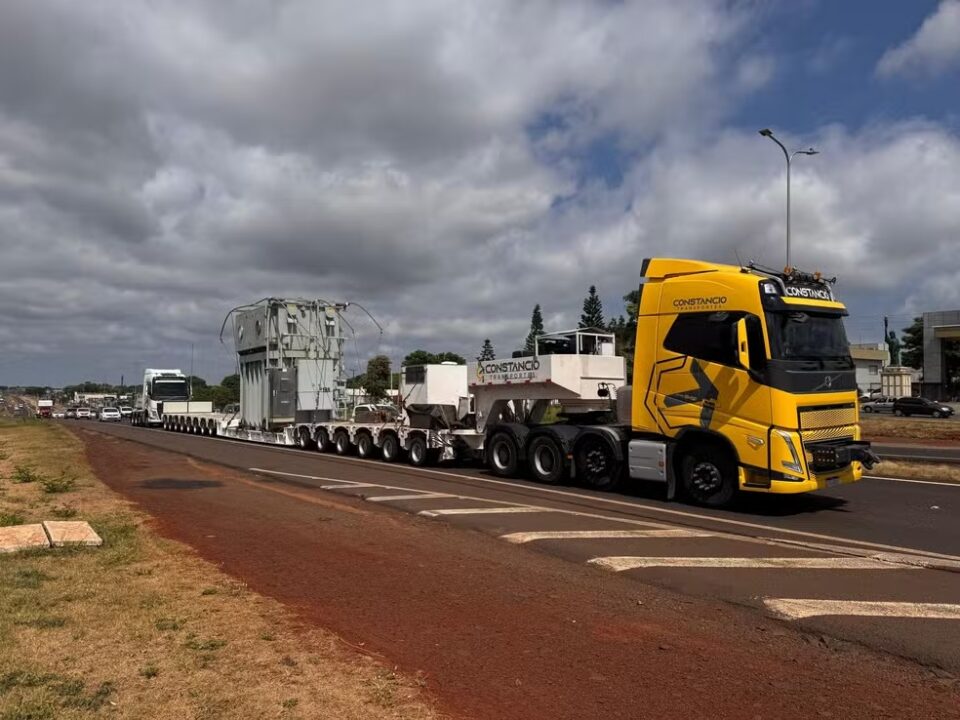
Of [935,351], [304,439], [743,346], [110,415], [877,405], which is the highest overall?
[935,351]

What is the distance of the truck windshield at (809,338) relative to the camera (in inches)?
436

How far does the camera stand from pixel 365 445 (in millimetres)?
21172

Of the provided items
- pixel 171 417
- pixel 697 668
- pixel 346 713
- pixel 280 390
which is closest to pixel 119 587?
pixel 346 713

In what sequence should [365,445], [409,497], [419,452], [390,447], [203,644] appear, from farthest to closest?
[365,445]
[390,447]
[419,452]
[409,497]
[203,644]

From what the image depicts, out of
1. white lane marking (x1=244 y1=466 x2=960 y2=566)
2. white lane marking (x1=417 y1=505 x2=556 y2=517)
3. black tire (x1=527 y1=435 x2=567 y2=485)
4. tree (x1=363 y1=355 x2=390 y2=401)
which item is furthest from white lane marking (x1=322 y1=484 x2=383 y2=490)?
tree (x1=363 y1=355 x2=390 y2=401)

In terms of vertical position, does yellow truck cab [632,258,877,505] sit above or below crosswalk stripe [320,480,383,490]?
above

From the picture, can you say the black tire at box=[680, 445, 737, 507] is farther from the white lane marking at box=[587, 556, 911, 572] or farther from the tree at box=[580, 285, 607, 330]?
the tree at box=[580, 285, 607, 330]

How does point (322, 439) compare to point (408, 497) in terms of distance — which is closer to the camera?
point (408, 497)

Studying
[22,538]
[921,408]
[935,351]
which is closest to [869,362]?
[935,351]

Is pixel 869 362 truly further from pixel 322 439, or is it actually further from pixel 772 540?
pixel 772 540

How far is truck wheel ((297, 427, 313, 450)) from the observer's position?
24297 mm

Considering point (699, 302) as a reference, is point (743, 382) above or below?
below

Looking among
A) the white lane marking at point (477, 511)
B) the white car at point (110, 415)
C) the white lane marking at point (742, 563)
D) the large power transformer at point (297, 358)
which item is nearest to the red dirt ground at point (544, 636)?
the white lane marking at point (742, 563)

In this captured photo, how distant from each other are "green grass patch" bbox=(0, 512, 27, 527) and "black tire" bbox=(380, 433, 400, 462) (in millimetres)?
10665
